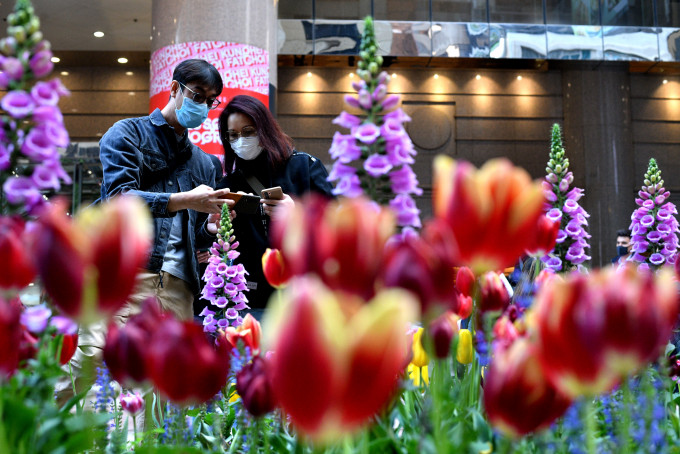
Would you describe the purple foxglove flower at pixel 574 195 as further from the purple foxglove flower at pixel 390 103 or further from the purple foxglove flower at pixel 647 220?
the purple foxglove flower at pixel 390 103

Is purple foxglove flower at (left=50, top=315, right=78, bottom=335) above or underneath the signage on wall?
underneath

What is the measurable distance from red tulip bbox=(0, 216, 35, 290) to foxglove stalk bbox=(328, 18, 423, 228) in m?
0.35

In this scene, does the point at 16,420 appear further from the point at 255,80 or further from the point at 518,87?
the point at 518,87

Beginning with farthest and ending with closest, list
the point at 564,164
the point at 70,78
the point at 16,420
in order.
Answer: the point at 70,78
the point at 564,164
the point at 16,420

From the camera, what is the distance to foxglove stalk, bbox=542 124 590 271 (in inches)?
59.8

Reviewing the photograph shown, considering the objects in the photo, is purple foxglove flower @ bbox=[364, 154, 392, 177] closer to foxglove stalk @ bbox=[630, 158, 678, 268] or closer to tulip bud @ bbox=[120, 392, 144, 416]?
tulip bud @ bbox=[120, 392, 144, 416]

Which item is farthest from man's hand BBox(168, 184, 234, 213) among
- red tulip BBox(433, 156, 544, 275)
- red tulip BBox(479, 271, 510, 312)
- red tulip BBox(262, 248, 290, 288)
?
red tulip BBox(433, 156, 544, 275)

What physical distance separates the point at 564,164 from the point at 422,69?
17.0m

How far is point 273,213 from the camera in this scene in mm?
2801

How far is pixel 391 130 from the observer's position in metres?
0.86

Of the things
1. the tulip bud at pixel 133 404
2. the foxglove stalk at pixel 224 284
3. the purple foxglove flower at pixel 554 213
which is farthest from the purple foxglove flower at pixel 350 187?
the foxglove stalk at pixel 224 284

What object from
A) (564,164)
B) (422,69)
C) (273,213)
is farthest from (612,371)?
(422,69)

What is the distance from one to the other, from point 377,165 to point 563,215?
0.90 metres

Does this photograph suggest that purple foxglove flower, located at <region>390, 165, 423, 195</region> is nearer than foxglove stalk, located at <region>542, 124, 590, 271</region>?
Yes
